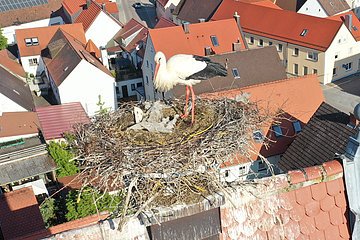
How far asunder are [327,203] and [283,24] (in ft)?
86.7

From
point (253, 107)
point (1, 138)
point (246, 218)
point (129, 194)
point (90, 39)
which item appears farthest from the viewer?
point (90, 39)

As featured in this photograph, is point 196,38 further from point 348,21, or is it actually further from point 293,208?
point 293,208

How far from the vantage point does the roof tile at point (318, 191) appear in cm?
553

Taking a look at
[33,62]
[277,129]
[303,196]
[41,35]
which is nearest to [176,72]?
[303,196]

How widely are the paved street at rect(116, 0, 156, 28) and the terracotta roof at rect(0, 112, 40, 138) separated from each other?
Result: 22.1 metres

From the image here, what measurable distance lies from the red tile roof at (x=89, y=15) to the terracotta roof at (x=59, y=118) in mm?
10587

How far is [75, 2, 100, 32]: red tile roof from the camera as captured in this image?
33.5 m

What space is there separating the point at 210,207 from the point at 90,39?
29.0 meters

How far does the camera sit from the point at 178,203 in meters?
4.93

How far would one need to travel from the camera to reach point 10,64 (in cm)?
3045

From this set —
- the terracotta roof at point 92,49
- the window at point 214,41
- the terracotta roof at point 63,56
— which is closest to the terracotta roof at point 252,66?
the window at point 214,41

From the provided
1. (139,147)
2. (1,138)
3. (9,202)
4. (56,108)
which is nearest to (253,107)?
(139,147)

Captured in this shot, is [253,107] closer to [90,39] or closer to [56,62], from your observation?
[56,62]

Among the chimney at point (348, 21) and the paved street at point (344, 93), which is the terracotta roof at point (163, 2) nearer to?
the chimney at point (348, 21)
